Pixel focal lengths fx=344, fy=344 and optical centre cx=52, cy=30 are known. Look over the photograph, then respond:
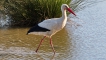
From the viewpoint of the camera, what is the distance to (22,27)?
1084cm

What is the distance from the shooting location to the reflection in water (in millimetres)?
7688

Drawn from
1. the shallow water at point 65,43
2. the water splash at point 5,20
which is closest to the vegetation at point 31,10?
the water splash at point 5,20

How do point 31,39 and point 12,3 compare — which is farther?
point 12,3

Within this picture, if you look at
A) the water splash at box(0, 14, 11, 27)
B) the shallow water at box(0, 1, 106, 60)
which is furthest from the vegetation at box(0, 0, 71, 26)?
the shallow water at box(0, 1, 106, 60)

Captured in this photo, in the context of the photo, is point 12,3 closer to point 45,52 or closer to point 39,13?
point 39,13

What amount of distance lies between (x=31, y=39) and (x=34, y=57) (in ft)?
5.88

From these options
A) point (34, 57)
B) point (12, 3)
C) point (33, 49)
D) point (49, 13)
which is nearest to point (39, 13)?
point (49, 13)

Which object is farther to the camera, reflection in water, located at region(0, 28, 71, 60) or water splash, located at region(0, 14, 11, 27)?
water splash, located at region(0, 14, 11, 27)

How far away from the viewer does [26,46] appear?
337 inches

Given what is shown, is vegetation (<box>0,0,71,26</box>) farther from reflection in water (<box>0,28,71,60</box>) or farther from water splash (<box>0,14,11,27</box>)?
reflection in water (<box>0,28,71,60</box>)

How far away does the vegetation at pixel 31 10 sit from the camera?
1045 centimetres

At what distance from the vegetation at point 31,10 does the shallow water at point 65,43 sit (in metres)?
0.38

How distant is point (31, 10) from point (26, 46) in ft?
7.90

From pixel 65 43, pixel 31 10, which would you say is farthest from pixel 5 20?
pixel 65 43
